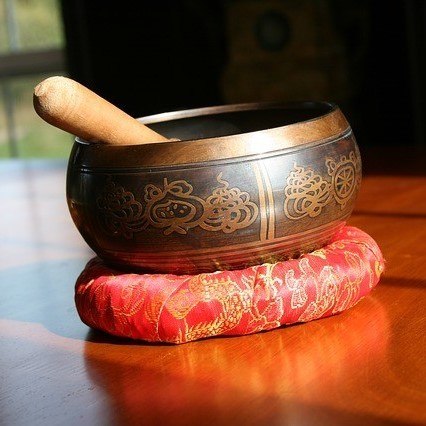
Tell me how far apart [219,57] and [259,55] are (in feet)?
1.19

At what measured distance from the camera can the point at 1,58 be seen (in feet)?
16.2

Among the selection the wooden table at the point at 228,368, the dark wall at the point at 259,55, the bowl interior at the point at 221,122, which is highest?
the dark wall at the point at 259,55

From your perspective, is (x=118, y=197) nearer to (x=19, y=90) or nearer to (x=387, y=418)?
(x=387, y=418)

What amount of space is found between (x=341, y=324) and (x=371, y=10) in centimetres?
312

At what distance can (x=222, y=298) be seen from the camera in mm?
882

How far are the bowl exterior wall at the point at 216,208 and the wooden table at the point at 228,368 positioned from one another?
8cm

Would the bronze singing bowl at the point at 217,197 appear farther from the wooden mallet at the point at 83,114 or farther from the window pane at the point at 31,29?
the window pane at the point at 31,29

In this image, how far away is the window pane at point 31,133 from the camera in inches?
192

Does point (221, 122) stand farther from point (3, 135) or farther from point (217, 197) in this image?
point (3, 135)

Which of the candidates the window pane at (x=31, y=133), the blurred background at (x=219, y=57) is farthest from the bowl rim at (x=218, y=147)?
the window pane at (x=31, y=133)

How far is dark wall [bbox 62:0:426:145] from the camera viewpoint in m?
3.83

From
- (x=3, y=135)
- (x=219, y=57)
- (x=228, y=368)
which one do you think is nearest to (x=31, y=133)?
(x=3, y=135)

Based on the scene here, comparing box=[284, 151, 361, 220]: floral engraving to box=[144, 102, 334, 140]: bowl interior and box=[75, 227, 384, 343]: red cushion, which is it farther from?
box=[144, 102, 334, 140]: bowl interior

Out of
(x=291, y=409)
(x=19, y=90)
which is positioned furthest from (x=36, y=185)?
(x=19, y=90)
